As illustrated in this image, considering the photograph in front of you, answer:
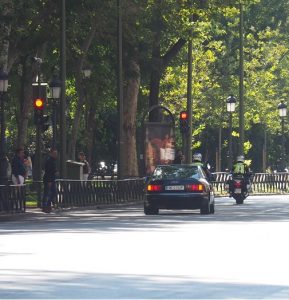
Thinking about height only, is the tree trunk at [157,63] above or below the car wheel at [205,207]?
above

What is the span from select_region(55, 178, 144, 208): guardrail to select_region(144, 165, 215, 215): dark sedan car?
4.30 m

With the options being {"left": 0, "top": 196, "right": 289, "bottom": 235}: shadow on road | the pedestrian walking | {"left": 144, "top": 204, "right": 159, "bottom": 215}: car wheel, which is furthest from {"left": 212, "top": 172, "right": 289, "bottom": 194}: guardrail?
{"left": 144, "top": 204, "right": 159, "bottom": 215}: car wheel

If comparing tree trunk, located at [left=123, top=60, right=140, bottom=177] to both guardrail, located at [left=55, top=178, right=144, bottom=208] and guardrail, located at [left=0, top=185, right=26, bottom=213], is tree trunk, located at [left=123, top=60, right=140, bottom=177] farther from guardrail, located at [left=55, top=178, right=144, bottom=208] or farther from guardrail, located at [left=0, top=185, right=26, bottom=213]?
guardrail, located at [left=0, top=185, right=26, bottom=213]

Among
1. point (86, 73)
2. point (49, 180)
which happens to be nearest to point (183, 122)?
point (86, 73)

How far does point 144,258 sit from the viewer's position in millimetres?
21000

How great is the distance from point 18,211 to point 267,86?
52.1 metres

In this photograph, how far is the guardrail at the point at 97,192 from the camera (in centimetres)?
4372

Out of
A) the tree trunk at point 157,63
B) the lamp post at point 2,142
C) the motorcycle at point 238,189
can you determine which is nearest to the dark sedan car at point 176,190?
the lamp post at point 2,142

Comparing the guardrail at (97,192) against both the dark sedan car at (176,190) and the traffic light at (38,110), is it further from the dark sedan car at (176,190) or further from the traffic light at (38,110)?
Answer: the dark sedan car at (176,190)

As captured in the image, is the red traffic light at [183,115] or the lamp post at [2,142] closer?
the lamp post at [2,142]

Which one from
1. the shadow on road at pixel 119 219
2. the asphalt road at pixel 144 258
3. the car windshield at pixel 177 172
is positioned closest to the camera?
the asphalt road at pixel 144 258

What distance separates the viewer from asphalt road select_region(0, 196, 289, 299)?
15938mm

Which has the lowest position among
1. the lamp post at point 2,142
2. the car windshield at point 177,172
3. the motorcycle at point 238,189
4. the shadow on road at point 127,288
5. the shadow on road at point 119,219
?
the shadow on road at point 127,288

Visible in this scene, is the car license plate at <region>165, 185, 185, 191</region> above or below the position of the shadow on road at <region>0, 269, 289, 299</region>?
above
